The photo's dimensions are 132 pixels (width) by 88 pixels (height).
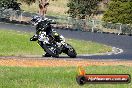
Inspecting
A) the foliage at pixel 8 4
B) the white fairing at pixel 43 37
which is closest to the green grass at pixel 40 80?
the white fairing at pixel 43 37

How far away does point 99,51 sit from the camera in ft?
97.7

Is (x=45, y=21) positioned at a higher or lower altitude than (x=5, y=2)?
higher

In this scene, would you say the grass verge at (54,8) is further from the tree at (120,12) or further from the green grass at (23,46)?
the green grass at (23,46)

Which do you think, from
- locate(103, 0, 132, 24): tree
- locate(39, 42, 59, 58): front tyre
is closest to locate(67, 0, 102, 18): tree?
locate(103, 0, 132, 24): tree

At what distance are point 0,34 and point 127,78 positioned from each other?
25199 mm

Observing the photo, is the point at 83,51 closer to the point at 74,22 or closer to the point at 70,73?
the point at 70,73

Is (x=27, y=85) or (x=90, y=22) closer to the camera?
(x=27, y=85)

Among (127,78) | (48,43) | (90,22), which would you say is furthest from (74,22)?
(127,78)

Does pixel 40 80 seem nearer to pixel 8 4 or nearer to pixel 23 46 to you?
pixel 23 46

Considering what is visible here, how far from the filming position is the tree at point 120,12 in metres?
63.6

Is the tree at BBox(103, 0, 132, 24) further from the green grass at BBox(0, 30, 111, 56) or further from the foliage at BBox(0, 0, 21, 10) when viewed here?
the green grass at BBox(0, 30, 111, 56)

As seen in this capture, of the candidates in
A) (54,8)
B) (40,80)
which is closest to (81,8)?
(54,8)

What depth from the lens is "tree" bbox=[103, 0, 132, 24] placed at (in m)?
63.6

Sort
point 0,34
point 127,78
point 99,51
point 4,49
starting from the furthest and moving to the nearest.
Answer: point 0,34, point 99,51, point 4,49, point 127,78
